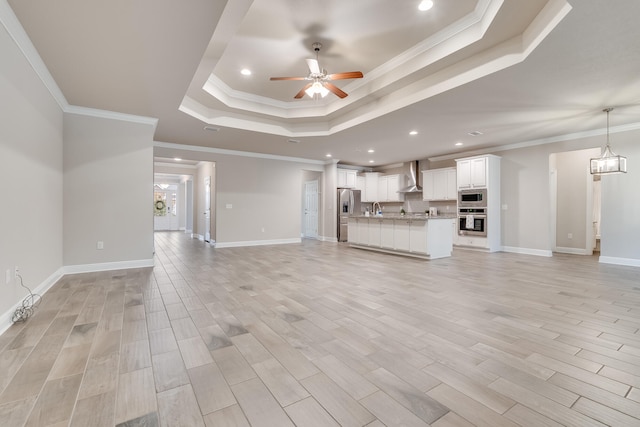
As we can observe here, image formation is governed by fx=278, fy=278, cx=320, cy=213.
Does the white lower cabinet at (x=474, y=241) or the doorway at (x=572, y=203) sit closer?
the doorway at (x=572, y=203)

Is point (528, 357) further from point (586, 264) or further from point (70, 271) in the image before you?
point (70, 271)

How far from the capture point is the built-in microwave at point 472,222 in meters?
6.96

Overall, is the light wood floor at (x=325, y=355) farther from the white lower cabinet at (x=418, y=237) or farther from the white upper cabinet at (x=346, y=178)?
the white upper cabinet at (x=346, y=178)

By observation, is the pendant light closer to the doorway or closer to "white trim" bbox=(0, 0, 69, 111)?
the doorway

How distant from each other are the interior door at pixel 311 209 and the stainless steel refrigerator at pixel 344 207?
1223 mm

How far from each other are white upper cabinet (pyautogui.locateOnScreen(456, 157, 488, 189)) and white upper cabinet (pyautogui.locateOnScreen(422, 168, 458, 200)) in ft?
1.33

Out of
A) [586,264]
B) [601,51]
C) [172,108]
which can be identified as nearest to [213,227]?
[172,108]

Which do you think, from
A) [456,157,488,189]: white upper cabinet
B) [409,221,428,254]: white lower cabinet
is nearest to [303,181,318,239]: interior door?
[409,221,428,254]: white lower cabinet

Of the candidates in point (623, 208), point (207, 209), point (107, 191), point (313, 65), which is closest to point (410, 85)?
point (313, 65)

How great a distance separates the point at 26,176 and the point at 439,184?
846 centimetres

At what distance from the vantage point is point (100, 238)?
455cm

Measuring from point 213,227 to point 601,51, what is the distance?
8059mm

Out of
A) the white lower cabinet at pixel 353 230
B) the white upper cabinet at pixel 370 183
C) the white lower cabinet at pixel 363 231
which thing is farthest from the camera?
the white upper cabinet at pixel 370 183

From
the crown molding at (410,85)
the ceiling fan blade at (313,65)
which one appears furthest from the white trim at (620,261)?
the ceiling fan blade at (313,65)
